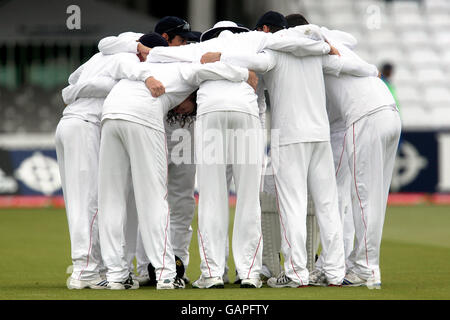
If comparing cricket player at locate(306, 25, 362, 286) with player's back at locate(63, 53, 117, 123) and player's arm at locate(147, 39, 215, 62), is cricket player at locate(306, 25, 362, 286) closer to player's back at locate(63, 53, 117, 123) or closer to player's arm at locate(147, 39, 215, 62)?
player's arm at locate(147, 39, 215, 62)

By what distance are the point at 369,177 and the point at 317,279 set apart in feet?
3.15

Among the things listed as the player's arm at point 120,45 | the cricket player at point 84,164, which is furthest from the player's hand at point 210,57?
the player's arm at point 120,45

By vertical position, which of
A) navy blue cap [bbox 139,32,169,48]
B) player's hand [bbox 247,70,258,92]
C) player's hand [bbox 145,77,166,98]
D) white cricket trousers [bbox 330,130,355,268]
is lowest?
white cricket trousers [bbox 330,130,355,268]

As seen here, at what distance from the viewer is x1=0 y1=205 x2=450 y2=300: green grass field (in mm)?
7066

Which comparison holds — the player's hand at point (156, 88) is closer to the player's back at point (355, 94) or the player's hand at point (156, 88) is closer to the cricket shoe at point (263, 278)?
the player's back at point (355, 94)

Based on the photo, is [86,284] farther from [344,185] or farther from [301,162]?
[344,185]

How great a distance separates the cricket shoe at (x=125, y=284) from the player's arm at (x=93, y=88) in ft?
5.13

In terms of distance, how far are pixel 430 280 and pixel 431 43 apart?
18.8m

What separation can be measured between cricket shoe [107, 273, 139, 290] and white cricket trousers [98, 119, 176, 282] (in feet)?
0.13

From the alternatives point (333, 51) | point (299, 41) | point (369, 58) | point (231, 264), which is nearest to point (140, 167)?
point (299, 41)

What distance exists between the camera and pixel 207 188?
758 cm

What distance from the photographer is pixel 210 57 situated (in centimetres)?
767

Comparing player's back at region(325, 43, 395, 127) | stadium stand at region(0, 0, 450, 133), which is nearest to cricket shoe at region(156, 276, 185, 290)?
player's back at region(325, 43, 395, 127)
